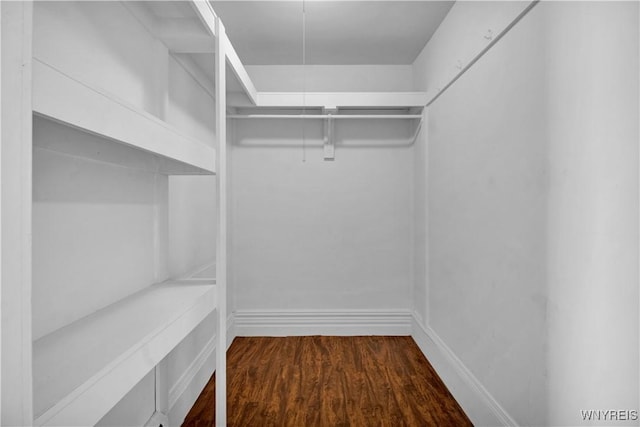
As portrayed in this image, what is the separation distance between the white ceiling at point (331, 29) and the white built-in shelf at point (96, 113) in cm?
146

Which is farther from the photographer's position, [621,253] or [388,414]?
[388,414]

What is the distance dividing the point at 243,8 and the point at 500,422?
2646 millimetres

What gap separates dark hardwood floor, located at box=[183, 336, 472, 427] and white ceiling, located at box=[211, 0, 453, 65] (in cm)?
237

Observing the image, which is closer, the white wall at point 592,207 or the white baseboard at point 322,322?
the white wall at point 592,207

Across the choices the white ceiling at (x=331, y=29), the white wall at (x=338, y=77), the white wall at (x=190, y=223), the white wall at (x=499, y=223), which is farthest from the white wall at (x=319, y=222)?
the white wall at (x=499, y=223)

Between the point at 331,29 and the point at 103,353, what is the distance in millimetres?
2345

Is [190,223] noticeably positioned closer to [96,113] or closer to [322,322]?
[96,113]

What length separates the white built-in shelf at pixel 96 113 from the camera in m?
0.59

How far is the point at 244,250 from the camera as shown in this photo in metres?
3.08

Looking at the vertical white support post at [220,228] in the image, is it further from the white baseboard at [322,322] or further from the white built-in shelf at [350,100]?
the white baseboard at [322,322]

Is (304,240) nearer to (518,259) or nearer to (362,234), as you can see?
(362,234)

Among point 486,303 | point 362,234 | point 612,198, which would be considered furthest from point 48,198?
point 362,234

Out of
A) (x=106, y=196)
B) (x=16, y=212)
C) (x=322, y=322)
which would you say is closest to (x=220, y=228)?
(x=106, y=196)

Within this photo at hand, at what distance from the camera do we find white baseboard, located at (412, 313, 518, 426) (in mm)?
1586
